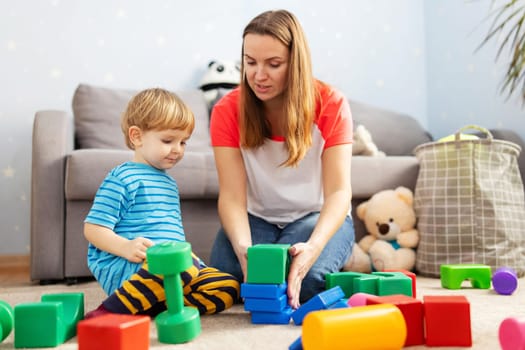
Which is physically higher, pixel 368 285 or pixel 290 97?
pixel 290 97

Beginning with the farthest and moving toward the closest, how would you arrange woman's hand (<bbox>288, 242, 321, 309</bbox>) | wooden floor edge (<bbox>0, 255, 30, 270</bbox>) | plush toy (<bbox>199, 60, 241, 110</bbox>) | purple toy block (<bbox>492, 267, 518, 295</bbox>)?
1. plush toy (<bbox>199, 60, 241, 110</bbox>)
2. wooden floor edge (<bbox>0, 255, 30, 270</bbox>)
3. purple toy block (<bbox>492, 267, 518, 295</bbox>)
4. woman's hand (<bbox>288, 242, 321, 309</bbox>)

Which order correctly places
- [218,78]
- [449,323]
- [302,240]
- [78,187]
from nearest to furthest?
[449,323] → [302,240] → [78,187] → [218,78]

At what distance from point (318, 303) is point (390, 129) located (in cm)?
179

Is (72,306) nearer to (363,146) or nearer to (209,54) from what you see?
(363,146)

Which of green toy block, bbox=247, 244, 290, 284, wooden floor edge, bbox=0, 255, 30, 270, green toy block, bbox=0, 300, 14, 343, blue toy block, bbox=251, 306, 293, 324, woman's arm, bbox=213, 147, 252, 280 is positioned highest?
woman's arm, bbox=213, 147, 252, 280

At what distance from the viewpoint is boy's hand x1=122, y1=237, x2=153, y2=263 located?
1026mm

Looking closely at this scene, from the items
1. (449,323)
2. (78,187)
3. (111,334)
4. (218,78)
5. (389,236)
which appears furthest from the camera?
(218,78)

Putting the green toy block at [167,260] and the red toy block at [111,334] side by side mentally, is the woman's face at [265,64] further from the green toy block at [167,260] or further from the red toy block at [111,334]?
the red toy block at [111,334]

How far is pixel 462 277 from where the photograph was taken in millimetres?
1425

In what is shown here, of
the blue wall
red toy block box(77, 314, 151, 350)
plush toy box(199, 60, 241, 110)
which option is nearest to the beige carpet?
red toy block box(77, 314, 151, 350)

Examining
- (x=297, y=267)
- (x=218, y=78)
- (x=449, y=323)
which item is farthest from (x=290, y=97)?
(x=218, y=78)

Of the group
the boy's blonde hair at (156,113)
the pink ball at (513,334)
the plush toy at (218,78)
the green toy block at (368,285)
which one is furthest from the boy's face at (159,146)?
the plush toy at (218,78)

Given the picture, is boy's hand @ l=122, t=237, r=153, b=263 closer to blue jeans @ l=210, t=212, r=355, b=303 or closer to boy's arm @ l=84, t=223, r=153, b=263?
boy's arm @ l=84, t=223, r=153, b=263

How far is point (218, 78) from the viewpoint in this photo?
8.16 feet
